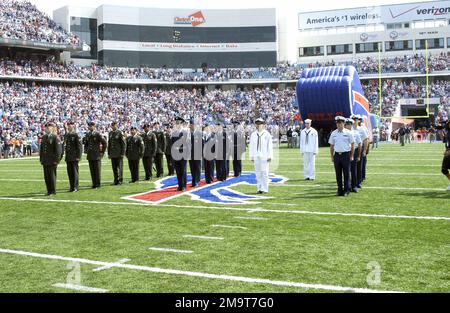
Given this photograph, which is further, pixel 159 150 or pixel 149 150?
pixel 159 150

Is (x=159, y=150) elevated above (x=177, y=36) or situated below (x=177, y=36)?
below

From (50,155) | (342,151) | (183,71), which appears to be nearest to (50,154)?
(50,155)

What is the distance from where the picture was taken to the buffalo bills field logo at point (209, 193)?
10.7m

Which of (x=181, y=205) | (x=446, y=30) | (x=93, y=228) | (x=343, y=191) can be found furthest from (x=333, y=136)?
(x=446, y=30)

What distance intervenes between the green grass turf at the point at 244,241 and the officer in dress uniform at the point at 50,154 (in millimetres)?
680

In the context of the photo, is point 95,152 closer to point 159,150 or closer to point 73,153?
point 73,153

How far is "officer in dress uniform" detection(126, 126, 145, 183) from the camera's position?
1463 centimetres

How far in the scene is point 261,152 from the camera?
11.5 m

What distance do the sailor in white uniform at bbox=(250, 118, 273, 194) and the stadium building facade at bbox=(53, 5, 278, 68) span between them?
1816 inches

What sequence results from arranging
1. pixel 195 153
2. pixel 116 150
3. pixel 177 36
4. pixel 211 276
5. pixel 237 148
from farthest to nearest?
1. pixel 177 36
2. pixel 237 148
3. pixel 116 150
4. pixel 195 153
5. pixel 211 276

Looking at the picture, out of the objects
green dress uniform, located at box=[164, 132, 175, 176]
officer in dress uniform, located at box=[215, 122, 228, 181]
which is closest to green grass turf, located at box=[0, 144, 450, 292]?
officer in dress uniform, located at box=[215, 122, 228, 181]

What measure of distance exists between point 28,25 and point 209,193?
138 feet

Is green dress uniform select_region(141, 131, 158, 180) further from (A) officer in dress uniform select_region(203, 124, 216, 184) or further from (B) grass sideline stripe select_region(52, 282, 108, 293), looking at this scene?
(B) grass sideline stripe select_region(52, 282, 108, 293)

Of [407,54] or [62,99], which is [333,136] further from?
[407,54]
